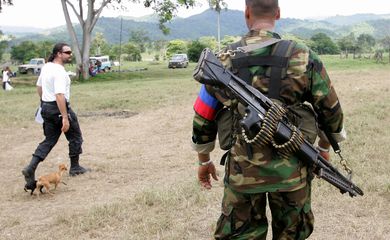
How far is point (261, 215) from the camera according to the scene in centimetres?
257

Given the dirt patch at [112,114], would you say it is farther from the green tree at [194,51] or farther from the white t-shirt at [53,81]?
the green tree at [194,51]

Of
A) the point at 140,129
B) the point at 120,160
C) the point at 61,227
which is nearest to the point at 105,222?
the point at 61,227

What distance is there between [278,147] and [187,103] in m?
10.9

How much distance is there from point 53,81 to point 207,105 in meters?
3.52

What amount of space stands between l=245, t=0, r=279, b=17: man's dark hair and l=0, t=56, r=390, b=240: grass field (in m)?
2.17

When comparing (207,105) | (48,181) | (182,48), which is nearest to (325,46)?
(182,48)

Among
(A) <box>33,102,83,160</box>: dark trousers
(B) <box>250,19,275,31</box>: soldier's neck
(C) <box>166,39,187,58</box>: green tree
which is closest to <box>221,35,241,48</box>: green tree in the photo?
(B) <box>250,19,275,31</box>: soldier's neck

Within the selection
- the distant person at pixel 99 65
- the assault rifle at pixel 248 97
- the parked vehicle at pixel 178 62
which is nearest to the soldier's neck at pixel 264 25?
the assault rifle at pixel 248 97

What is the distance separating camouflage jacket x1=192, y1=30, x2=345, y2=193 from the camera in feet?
7.83

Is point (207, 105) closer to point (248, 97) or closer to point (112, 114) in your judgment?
point (248, 97)

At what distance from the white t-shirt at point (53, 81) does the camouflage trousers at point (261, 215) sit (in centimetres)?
356

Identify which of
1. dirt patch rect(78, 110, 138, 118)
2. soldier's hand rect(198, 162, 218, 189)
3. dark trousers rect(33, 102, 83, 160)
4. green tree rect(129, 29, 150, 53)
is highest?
green tree rect(129, 29, 150, 53)

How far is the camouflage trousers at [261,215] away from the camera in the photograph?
2.52 metres

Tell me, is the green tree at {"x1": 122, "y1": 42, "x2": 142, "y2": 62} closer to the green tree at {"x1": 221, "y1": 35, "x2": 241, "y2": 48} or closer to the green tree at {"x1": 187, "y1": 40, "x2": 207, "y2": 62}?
the green tree at {"x1": 187, "y1": 40, "x2": 207, "y2": 62}
